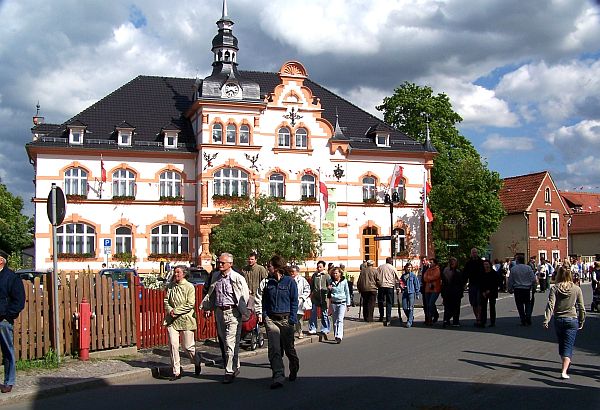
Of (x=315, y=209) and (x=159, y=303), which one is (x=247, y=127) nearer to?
(x=315, y=209)

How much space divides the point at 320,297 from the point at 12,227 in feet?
190

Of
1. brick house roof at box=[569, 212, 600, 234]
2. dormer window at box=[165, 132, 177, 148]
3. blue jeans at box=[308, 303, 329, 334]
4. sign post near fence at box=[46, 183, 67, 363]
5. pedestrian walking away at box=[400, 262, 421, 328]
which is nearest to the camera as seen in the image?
sign post near fence at box=[46, 183, 67, 363]

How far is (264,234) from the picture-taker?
32469mm

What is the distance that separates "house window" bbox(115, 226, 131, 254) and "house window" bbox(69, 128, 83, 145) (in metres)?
5.51

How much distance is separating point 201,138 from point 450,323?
2437 cm

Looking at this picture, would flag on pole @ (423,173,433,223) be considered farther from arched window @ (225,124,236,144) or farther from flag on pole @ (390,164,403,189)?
arched window @ (225,124,236,144)

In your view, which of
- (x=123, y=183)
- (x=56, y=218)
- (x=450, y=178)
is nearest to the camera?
(x=56, y=218)

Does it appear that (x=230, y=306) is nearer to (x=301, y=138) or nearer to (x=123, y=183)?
(x=123, y=183)

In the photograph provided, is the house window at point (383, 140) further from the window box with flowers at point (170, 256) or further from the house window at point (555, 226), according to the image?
the house window at point (555, 226)

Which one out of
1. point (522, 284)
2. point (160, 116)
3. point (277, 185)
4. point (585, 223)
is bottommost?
point (522, 284)

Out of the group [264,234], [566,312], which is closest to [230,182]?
[264,234]

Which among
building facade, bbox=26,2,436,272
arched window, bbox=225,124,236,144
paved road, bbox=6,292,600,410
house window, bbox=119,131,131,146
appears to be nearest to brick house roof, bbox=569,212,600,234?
building facade, bbox=26,2,436,272

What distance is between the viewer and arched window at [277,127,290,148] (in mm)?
43375

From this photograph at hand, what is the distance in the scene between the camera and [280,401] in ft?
31.5
